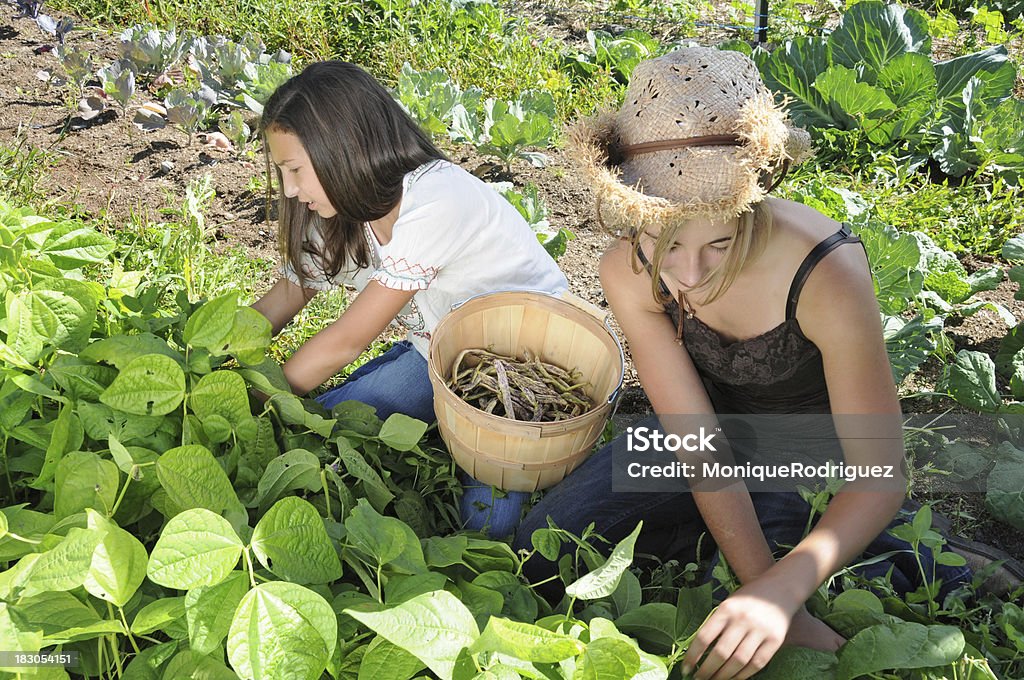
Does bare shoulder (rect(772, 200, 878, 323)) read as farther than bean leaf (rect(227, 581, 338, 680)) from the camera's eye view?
Yes

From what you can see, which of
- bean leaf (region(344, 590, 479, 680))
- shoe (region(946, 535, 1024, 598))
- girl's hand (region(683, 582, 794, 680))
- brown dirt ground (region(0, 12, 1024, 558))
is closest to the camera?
bean leaf (region(344, 590, 479, 680))

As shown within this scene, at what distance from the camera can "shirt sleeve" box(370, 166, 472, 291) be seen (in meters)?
1.72

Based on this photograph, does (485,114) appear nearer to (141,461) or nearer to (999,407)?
(999,407)

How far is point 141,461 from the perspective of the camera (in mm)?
1209

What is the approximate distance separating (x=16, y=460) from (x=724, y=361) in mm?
1153

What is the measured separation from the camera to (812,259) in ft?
4.60

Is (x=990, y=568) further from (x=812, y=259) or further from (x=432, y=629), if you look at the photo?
(x=432, y=629)

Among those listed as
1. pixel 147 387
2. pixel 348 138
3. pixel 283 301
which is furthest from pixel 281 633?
pixel 283 301

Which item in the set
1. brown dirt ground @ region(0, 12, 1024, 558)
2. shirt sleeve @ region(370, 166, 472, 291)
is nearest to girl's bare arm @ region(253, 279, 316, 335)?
shirt sleeve @ region(370, 166, 472, 291)

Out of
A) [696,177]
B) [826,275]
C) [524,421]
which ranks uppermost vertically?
[696,177]

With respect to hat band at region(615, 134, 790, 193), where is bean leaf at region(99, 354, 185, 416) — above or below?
Answer: below

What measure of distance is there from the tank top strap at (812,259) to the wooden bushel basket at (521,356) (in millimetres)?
316

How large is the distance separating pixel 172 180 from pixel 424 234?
4.66ft

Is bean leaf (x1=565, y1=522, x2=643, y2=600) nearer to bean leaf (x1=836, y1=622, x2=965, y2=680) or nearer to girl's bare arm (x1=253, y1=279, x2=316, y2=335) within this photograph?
bean leaf (x1=836, y1=622, x2=965, y2=680)
